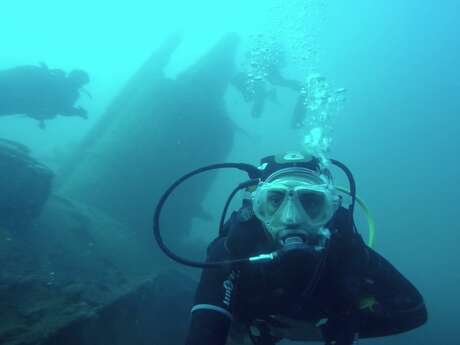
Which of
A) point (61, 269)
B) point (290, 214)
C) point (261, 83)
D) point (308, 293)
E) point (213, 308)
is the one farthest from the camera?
point (261, 83)

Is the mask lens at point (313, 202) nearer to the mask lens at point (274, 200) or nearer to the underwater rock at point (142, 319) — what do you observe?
the mask lens at point (274, 200)

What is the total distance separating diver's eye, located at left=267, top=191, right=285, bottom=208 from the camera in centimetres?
346

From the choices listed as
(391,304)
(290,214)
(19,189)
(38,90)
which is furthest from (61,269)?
(38,90)

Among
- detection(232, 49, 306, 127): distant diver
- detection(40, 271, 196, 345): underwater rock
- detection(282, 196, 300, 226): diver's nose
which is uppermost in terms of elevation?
detection(232, 49, 306, 127): distant diver

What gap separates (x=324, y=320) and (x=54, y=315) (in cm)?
364

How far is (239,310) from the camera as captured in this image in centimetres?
332

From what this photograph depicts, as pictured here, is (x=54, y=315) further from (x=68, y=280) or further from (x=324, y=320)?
(x=324, y=320)

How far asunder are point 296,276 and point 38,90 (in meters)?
10.8

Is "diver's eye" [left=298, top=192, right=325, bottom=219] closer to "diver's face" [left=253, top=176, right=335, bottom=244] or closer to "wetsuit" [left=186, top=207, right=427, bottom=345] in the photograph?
"diver's face" [left=253, top=176, right=335, bottom=244]

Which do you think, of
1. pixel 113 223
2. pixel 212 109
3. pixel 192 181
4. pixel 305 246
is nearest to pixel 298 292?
pixel 305 246

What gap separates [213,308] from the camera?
300 centimetres

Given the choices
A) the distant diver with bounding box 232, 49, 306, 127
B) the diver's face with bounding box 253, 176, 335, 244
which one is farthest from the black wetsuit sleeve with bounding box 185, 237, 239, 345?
the distant diver with bounding box 232, 49, 306, 127

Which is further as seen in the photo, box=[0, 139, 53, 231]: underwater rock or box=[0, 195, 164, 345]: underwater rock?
box=[0, 139, 53, 231]: underwater rock

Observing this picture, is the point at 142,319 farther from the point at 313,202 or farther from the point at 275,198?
the point at 313,202
